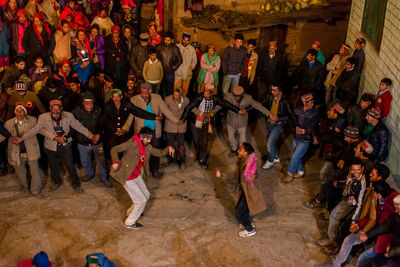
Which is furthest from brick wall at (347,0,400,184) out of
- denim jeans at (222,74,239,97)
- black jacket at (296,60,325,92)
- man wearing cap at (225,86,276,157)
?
denim jeans at (222,74,239,97)

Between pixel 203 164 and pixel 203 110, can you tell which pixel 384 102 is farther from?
pixel 203 164

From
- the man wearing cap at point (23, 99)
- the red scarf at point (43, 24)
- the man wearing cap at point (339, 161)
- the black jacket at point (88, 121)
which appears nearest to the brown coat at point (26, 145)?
the man wearing cap at point (23, 99)

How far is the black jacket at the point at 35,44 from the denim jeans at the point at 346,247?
26.4ft

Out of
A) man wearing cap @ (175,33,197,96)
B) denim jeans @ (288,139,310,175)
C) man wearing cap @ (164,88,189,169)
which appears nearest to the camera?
denim jeans @ (288,139,310,175)

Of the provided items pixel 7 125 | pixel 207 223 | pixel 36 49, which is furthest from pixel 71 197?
pixel 36 49

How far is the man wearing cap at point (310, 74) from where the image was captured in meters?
11.7

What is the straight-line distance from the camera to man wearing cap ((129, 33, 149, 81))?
11445mm

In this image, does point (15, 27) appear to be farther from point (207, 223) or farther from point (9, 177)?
point (207, 223)

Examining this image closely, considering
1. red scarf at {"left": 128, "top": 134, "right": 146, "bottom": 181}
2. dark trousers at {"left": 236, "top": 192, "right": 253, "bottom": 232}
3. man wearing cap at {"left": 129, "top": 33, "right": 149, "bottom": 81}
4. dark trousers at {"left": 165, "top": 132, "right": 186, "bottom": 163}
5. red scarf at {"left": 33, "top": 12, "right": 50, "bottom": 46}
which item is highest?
red scarf at {"left": 33, "top": 12, "right": 50, "bottom": 46}

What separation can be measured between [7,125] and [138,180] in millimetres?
2748

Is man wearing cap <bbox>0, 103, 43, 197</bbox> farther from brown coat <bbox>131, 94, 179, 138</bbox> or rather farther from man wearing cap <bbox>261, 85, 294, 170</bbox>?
man wearing cap <bbox>261, 85, 294, 170</bbox>

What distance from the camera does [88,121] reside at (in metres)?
9.45

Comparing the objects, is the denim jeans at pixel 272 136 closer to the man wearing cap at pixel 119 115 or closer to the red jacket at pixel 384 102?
the red jacket at pixel 384 102

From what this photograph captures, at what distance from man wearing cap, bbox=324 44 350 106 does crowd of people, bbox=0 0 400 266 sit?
1.2 inches
